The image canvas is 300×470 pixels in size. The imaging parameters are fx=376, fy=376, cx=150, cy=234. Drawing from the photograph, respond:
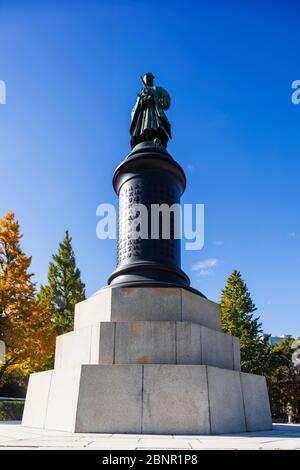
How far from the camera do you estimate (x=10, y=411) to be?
1792 centimetres

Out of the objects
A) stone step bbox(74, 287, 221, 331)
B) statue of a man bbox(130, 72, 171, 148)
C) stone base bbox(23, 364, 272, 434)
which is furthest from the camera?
statue of a man bbox(130, 72, 171, 148)

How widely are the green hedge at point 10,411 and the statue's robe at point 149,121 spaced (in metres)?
14.3

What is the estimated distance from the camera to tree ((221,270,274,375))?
3166cm

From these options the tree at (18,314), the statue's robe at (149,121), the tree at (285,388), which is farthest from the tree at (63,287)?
the statue's robe at (149,121)

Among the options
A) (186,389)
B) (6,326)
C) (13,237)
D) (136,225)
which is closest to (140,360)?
(186,389)

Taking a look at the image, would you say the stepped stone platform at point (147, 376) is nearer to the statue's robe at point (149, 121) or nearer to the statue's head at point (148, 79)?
the statue's robe at point (149, 121)

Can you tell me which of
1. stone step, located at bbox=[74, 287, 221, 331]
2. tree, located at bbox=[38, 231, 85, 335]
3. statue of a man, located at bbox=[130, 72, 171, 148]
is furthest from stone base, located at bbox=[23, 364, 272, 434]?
tree, located at bbox=[38, 231, 85, 335]

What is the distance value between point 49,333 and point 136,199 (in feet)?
44.5

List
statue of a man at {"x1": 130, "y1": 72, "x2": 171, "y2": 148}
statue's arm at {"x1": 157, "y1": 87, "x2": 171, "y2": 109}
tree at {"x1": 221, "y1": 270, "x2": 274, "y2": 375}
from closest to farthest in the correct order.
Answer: statue of a man at {"x1": 130, "y1": 72, "x2": 171, "y2": 148}
statue's arm at {"x1": 157, "y1": 87, "x2": 171, "y2": 109}
tree at {"x1": 221, "y1": 270, "x2": 274, "y2": 375}

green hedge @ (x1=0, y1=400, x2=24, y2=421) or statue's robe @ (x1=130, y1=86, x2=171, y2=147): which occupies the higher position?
statue's robe @ (x1=130, y1=86, x2=171, y2=147)

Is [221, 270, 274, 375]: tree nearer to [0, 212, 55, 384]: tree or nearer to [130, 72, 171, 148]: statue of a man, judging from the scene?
[0, 212, 55, 384]: tree

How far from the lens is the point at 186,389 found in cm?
638

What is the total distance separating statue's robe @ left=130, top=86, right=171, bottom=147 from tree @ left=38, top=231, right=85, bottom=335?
23464mm

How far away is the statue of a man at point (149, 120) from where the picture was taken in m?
10.8
